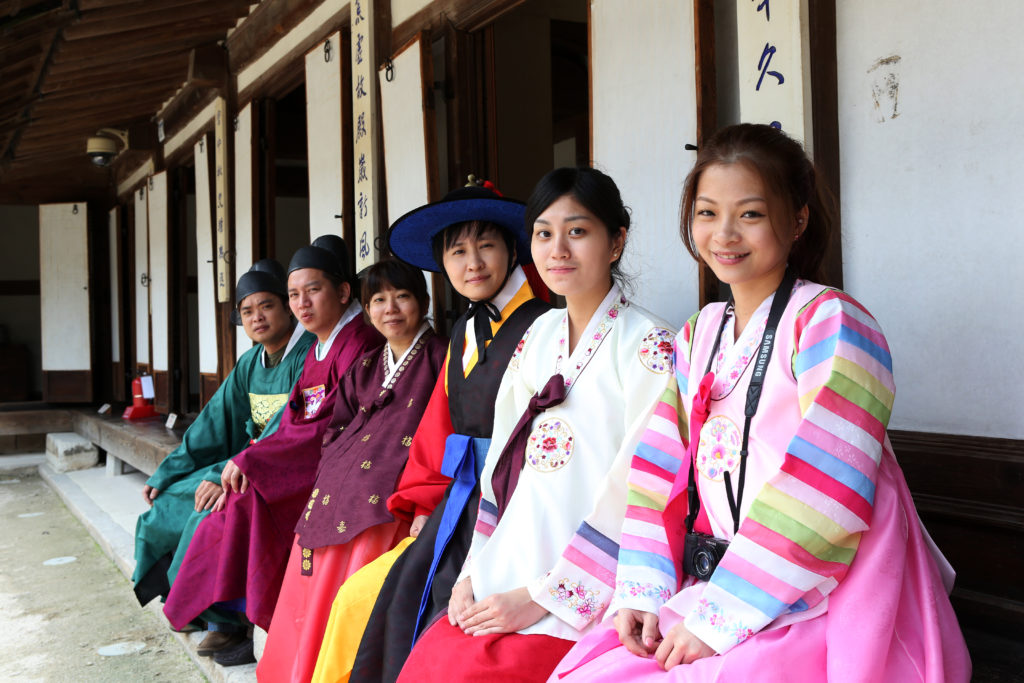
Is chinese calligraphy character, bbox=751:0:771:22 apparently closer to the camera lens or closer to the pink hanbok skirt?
the pink hanbok skirt

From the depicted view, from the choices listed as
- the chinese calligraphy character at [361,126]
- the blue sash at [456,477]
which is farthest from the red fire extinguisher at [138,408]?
the blue sash at [456,477]

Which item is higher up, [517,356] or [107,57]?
[107,57]

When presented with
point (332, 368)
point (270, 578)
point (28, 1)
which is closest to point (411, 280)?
point (332, 368)

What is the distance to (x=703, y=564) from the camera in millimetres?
1473

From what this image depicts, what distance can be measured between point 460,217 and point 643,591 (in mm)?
1314

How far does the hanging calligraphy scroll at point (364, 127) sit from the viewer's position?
4277 mm

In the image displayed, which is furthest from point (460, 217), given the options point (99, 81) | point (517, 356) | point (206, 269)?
point (99, 81)

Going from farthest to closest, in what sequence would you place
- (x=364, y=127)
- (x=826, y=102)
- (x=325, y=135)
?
1. (x=325, y=135)
2. (x=364, y=127)
3. (x=826, y=102)

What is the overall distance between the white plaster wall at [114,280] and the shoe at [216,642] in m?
8.31

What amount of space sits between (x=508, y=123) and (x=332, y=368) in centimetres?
229

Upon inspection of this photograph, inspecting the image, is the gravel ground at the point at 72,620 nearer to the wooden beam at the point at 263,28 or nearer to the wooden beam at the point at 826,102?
the wooden beam at the point at 826,102

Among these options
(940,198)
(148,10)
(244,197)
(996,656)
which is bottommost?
(996,656)

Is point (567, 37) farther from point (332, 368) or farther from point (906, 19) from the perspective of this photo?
Answer: point (906, 19)

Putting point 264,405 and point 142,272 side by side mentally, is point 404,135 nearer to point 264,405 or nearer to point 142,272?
point 264,405
